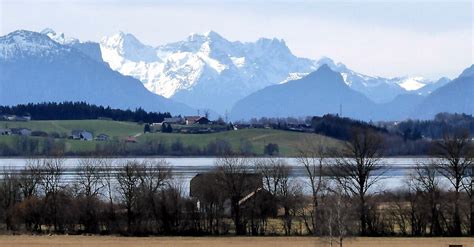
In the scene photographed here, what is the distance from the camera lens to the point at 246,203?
238 ft

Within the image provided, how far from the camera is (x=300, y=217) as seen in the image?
72375 mm

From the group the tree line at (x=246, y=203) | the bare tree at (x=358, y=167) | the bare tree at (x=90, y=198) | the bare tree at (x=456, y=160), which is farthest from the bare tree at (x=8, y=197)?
the bare tree at (x=456, y=160)

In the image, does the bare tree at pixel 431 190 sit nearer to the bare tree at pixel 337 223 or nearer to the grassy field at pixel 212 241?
the grassy field at pixel 212 241

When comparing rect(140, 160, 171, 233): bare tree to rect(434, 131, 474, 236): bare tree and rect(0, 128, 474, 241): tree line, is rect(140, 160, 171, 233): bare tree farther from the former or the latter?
rect(434, 131, 474, 236): bare tree

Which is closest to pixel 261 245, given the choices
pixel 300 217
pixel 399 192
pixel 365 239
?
pixel 365 239

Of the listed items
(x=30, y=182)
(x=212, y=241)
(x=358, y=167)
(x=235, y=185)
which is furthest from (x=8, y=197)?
(x=358, y=167)

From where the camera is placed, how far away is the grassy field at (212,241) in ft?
197

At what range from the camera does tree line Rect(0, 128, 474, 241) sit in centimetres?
6956

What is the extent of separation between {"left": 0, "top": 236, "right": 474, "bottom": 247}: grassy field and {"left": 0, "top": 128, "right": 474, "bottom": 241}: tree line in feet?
8.15

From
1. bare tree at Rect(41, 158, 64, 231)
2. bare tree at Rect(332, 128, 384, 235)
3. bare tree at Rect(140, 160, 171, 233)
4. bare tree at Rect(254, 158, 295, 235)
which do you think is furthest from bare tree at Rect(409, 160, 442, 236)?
bare tree at Rect(41, 158, 64, 231)

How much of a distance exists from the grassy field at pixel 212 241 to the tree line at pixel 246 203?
2484 millimetres

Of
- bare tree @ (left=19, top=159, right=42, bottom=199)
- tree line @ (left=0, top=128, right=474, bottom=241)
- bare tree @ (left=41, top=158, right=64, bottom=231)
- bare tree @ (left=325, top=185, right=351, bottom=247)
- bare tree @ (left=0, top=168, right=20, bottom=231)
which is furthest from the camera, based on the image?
bare tree @ (left=19, top=159, right=42, bottom=199)

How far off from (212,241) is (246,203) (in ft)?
32.1

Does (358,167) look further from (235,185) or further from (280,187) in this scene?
(235,185)
